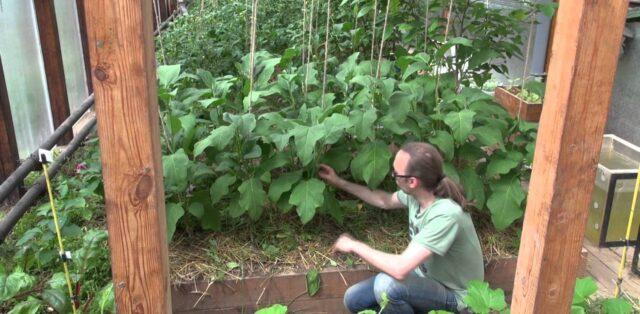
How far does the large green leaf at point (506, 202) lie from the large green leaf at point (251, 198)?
1141mm

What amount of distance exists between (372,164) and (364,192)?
16cm

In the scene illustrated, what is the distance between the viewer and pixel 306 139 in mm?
2768

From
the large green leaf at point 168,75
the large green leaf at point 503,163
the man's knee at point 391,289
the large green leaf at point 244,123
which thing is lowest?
the man's knee at point 391,289

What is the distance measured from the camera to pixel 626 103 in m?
5.13

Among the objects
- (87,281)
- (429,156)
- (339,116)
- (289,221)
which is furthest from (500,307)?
(87,281)

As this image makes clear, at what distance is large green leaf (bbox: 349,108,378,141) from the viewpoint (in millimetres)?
2857

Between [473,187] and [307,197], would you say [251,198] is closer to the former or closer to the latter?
[307,197]

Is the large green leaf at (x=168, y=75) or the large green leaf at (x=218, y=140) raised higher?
the large green leaf at (x=168, y=75)

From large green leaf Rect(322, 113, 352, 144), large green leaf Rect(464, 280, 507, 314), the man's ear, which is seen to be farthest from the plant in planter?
large green leaf Rect(464, 280, 507, 314)

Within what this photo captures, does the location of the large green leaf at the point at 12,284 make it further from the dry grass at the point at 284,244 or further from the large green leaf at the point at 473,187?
the large green leaf at the point at 473,187

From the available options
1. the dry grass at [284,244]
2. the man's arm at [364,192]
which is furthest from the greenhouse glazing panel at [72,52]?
the man's arm at [364,192]

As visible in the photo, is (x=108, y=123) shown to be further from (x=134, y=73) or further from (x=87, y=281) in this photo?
(x=87, y=281)

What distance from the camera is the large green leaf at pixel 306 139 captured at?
2734 mm

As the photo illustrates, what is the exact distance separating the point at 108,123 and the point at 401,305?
5.07 ft
